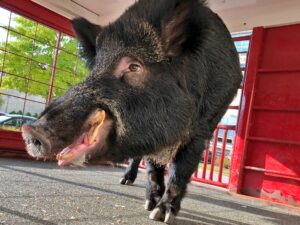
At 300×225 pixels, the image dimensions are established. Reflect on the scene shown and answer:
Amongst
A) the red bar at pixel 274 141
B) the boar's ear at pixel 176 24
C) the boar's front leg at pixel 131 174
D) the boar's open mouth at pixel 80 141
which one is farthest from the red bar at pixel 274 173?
the boar's open mouth at pixel 80 141

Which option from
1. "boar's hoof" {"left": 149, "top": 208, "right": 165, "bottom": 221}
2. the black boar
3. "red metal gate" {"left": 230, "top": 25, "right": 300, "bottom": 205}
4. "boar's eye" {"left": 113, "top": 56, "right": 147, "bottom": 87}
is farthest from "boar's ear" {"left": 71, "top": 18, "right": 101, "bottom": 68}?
"red metal gate" {"left": 230, "top": 25, "right": 300, "bottom": 205}

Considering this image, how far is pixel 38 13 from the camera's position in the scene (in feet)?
17.3

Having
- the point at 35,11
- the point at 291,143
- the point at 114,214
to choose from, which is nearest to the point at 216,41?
the point at 114,214

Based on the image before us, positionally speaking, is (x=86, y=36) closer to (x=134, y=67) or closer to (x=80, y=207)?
(x=134, y=67)

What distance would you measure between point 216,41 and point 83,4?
374cm

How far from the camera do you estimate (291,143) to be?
4438 mm

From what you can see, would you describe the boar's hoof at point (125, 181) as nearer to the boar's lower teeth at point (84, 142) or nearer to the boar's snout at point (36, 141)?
the boar's lower teeth at point (84, 142)

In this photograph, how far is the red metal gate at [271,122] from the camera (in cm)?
448

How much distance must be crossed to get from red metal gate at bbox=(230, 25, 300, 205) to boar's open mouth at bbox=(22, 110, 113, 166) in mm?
3567

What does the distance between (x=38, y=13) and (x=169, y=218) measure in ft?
13.7

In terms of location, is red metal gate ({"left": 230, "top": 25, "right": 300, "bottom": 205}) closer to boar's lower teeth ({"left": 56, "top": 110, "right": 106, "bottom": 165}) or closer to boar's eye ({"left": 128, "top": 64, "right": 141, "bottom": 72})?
boar's eye ({"left": 128, "top": 64, "right": 141, "bottom": 72})

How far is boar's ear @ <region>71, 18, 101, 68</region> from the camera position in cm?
216

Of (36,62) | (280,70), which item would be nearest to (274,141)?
(280,70)

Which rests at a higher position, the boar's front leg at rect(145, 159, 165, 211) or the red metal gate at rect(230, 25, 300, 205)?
the red metal gate at rect(230, 25, 300, 205)
